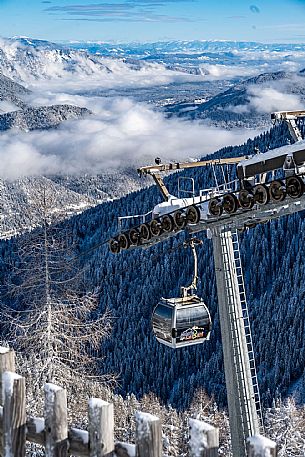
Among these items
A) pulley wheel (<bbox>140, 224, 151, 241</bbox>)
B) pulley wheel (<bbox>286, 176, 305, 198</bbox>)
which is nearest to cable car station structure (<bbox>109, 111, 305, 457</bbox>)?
pulley wheel (<bbox>286, 176, 305, 198</bbox>)

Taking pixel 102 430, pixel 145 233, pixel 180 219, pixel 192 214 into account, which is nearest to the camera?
pixel 102 430

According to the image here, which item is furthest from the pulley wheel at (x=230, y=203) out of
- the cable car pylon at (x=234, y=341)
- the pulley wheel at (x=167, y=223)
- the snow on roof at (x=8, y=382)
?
the snow on roof at (x=8, y=382)

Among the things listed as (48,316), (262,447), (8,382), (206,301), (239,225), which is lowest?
(262,447)

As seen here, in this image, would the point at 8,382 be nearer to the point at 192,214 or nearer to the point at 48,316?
the point at 192,214

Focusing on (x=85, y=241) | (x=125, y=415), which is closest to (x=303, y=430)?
(x=125, y=415)

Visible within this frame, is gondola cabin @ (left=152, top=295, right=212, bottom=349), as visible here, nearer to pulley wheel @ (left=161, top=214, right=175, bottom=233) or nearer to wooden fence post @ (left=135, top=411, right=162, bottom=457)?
pulley wheel @ (left=161, top=214, right=175, bottom=233)

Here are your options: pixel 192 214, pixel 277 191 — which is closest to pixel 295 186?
pixel 277 191

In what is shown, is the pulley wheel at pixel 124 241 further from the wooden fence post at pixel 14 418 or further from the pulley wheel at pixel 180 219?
the wooden fence post at pixel 14 418
